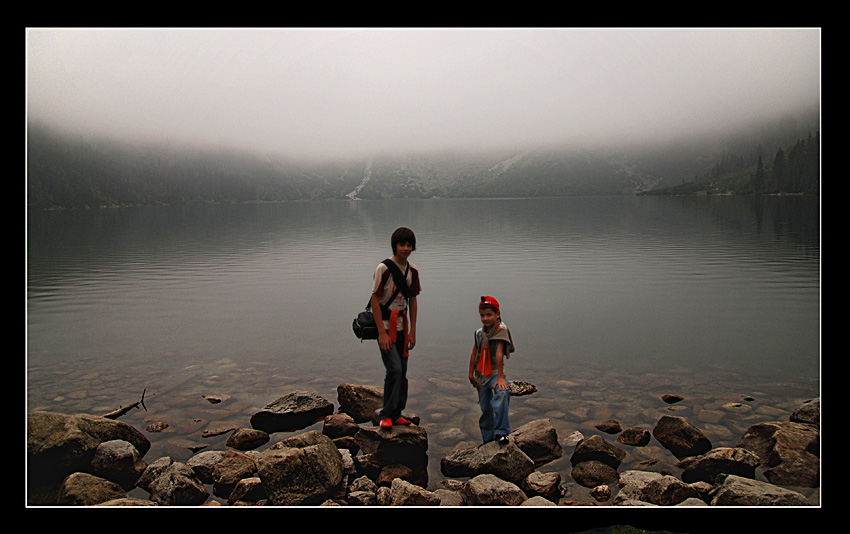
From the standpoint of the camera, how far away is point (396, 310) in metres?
7.60

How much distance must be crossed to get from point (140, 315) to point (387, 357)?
1693cm

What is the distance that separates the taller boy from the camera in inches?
290

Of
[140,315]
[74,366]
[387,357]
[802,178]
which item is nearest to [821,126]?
[387,357]

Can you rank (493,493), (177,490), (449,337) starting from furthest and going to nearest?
(449,337) < (177,490) < (493,493)

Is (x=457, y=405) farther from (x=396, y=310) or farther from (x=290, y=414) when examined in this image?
(x=396, y=310)

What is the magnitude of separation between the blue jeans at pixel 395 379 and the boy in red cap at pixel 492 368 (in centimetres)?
104

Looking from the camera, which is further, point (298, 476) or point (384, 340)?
point (384, 340)

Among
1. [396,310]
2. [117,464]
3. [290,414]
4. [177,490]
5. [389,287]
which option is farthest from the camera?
[290,414]

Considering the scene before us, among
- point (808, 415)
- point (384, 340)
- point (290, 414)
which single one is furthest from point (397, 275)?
point (808, 415)

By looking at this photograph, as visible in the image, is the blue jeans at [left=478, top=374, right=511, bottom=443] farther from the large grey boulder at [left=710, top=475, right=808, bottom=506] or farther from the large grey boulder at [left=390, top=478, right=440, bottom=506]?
the large grey boulder at [left=710, top=475, right=808, bottom=506]

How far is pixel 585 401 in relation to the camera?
1119 centimetres

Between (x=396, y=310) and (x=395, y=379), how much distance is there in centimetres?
112

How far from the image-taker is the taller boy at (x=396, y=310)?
7.38m
